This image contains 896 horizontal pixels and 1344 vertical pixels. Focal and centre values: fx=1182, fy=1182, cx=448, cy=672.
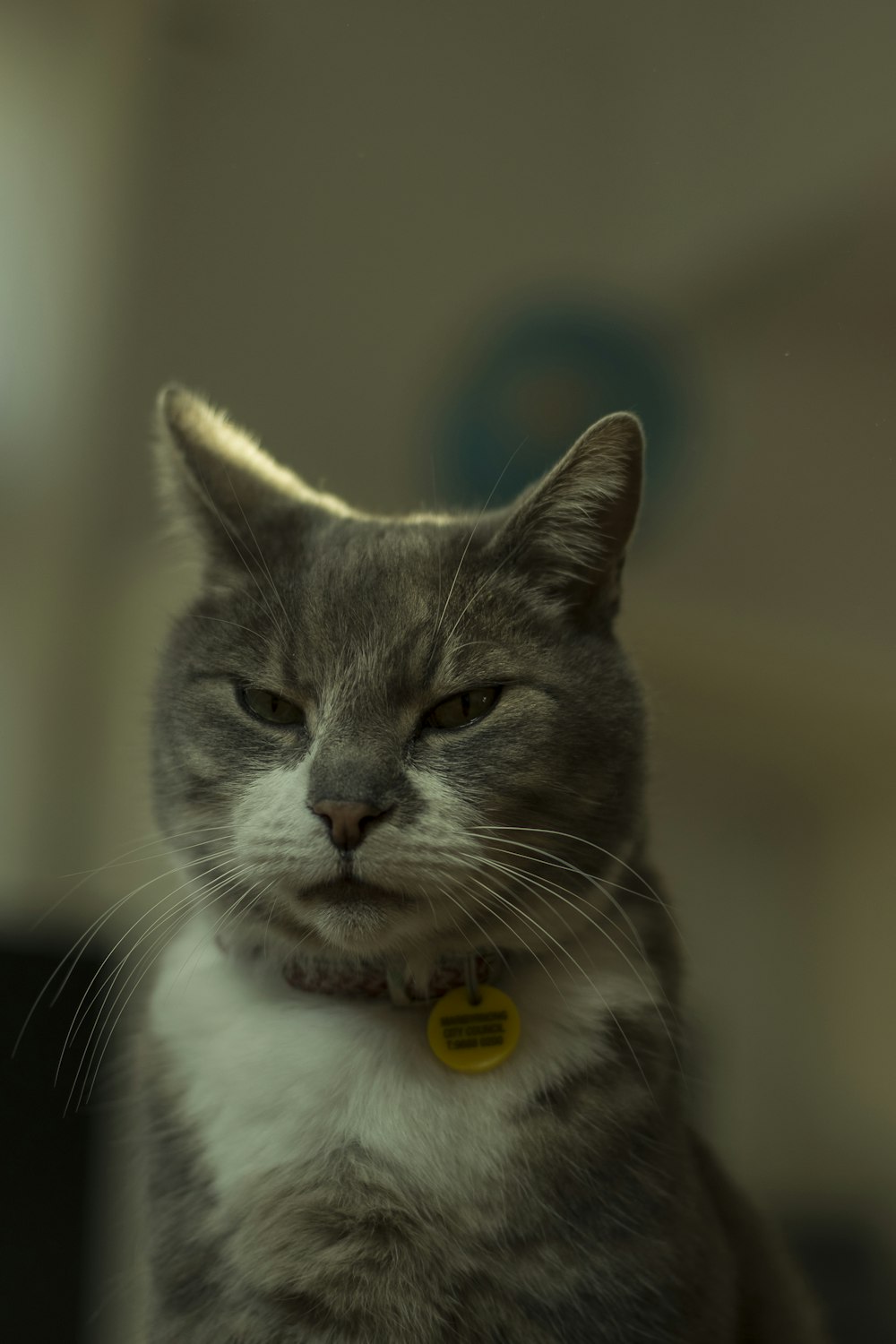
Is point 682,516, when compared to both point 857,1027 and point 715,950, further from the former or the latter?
point 857,1027

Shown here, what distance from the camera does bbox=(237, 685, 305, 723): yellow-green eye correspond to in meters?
1.04

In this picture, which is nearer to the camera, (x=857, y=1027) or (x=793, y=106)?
(x=793, y=106)

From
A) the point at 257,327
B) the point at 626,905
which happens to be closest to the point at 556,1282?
the point at 626,905

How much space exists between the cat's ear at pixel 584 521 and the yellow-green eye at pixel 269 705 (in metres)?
0.24

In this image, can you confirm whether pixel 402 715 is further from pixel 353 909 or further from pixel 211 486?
pixel 211 486

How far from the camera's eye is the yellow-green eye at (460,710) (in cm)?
101

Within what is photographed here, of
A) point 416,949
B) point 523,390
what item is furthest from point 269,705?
point 523,390

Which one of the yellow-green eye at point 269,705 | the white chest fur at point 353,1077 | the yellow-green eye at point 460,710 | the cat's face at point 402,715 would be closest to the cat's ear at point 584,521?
the cat's face at point 402,715

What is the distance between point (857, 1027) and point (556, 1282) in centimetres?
58

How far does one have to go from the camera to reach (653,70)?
1241 millimetres

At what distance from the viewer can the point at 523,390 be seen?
1.32m

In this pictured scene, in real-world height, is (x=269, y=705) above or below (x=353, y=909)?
above

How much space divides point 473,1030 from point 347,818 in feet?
0.81

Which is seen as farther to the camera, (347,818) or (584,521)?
(584,521)
